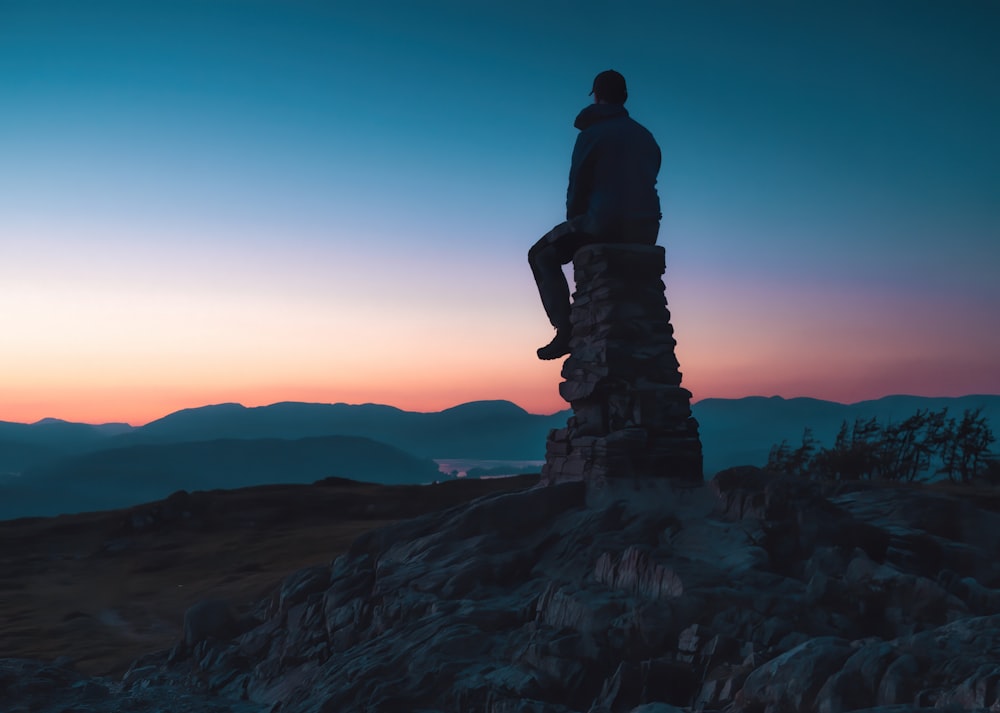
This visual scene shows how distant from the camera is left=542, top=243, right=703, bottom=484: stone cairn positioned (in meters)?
10.9

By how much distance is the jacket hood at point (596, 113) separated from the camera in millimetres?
12125

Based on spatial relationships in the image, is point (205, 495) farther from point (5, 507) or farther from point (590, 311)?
point (5, 507)

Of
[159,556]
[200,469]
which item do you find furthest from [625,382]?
[200,469]

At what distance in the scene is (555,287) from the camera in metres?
12.6

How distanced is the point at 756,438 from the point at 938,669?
177379mm

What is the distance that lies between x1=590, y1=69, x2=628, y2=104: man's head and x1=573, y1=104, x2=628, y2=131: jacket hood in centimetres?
13

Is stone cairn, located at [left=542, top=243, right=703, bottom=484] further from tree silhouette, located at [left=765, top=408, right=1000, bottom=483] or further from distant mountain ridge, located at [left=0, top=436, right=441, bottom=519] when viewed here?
distant mountain ridge, located at [left=0, top=436, right=441, bottom=519]

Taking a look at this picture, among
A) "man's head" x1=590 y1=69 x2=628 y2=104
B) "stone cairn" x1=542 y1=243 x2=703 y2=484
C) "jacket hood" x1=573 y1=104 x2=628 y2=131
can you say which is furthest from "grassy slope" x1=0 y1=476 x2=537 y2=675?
"man's head" x1=590 y1=69 x2=628 y2=104

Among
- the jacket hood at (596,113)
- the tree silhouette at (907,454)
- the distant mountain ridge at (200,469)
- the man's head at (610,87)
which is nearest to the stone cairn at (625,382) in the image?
the jacket hood at (596,113)

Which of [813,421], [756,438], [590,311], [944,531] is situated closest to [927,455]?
[944,531]

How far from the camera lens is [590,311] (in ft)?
38.8

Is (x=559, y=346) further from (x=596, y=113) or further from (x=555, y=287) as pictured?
(x=596, y=113)

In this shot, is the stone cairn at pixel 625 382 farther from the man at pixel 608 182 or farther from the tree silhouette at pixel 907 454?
the tree silhouette at pixel 907 454

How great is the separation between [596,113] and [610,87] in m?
0.47
